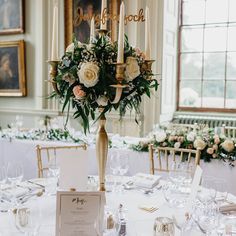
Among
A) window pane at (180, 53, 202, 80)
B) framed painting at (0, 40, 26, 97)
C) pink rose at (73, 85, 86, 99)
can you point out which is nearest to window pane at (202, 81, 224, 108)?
window pane at (180, 53, 202, 80)

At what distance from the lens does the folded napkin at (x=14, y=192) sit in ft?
6.82

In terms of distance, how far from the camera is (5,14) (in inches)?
261

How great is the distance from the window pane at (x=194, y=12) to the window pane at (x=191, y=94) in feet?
3.68

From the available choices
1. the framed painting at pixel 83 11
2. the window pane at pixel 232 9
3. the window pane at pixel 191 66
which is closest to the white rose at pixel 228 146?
the framed painting at pixel 83 11

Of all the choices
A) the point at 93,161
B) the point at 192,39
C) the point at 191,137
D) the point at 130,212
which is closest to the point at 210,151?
A: the point at 191,137

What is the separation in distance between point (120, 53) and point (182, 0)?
5496 mm

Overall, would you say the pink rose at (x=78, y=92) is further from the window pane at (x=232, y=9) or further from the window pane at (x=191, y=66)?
the window pane at (x=232, y=9)

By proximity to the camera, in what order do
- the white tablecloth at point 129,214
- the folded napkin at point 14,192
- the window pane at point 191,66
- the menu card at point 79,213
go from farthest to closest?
the window pane at point 191,66
the folded napkin at point 14,192
the white tablecloth at point 129,214
the menu card at point 79,213

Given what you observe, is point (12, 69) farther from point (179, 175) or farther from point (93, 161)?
point (179, 175)

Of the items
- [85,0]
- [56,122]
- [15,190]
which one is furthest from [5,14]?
[15,190]

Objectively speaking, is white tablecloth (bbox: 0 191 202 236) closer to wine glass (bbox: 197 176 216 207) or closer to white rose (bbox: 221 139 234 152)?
wine glass (bbox: 197 176 216 207)

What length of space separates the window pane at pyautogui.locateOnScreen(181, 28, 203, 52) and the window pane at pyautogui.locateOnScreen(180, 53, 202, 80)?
110mm

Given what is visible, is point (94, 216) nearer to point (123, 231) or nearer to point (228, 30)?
point (123, 231)

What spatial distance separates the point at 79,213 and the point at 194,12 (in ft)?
19.4
